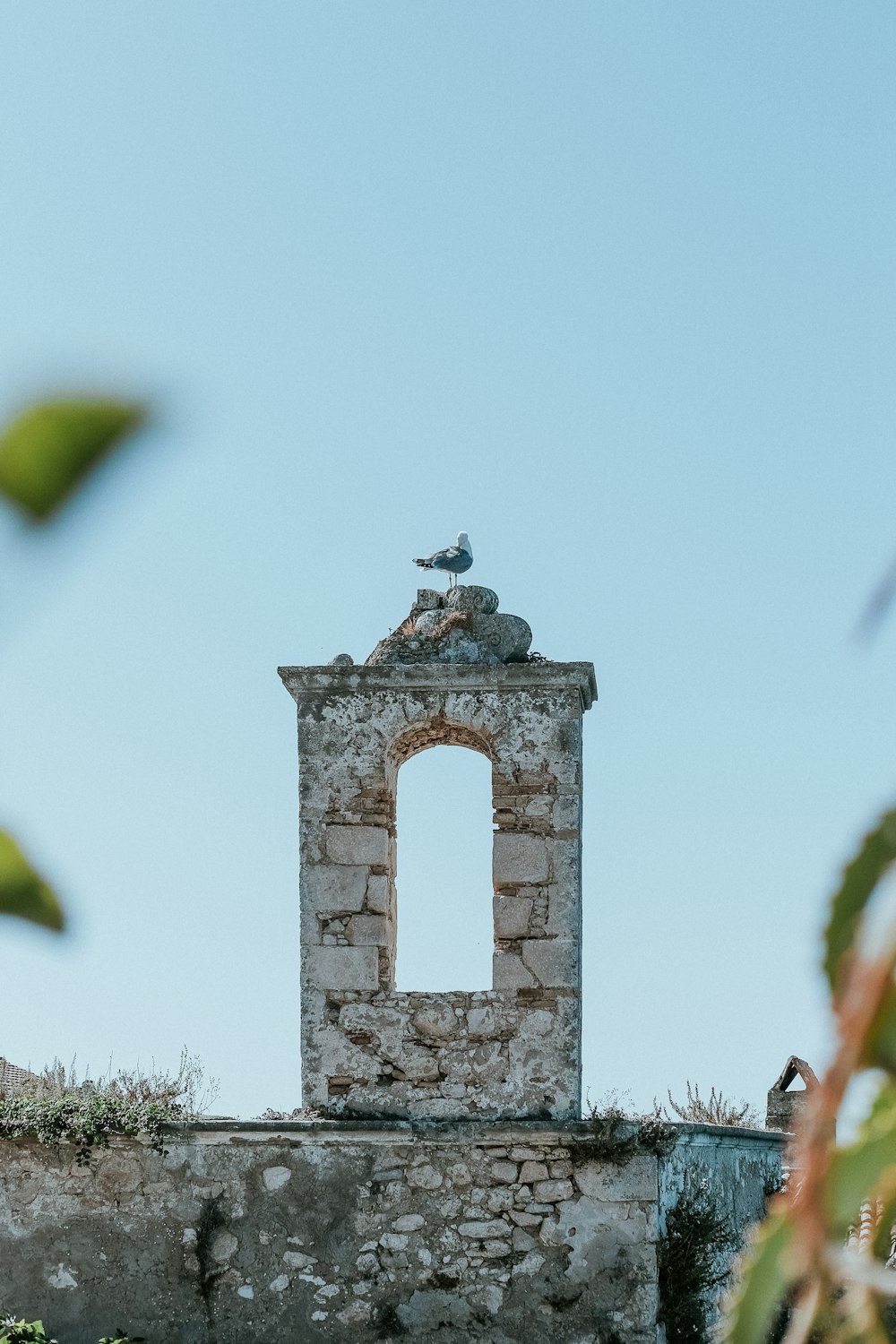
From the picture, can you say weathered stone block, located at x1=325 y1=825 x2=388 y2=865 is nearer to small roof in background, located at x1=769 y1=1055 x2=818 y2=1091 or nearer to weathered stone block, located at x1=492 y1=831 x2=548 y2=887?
weathered stone block, located at x1=492 y1=831 x2=548 y2=887

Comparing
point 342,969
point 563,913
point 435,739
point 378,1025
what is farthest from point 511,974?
point 435,739

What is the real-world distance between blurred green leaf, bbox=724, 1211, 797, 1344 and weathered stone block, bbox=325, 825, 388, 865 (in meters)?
7.92

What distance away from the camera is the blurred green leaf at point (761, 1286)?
73 centimetres

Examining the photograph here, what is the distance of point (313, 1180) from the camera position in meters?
8.37

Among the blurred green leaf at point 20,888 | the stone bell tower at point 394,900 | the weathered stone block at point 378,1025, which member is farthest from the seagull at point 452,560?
the blurred green leaf at point 20,888

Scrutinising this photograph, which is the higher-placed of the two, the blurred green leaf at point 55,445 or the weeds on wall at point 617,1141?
the weeds on wall at point 617,1141

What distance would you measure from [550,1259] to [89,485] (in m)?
8.07

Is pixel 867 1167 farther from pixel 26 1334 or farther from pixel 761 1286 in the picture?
pixel 26 1334

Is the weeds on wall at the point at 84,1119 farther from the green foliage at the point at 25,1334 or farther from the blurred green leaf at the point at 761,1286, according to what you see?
the blurred green leaf at the point at 761,1286

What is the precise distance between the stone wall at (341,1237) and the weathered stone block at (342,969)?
0.64 m

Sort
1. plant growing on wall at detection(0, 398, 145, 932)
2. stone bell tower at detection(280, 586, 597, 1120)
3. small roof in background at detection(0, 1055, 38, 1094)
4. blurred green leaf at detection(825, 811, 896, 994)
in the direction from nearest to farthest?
plant growing on wall at detection(0, 398, 145, 932), blurred green leaf at detection(825, 811, 896, 994), stone bell tower at detection(280, 586, 597, 1120), small roof in background at detection(0, 1055, 38, 1094)

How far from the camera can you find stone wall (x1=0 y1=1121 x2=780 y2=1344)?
26.8 feet

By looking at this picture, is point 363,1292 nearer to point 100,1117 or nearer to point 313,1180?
point 313,1180

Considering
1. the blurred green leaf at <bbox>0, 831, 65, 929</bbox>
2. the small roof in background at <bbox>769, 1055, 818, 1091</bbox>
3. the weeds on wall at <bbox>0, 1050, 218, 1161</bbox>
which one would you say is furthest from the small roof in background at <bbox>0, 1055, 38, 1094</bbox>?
the blurred green leaf at <bbox>0, 831, 65, 929</bbox>
